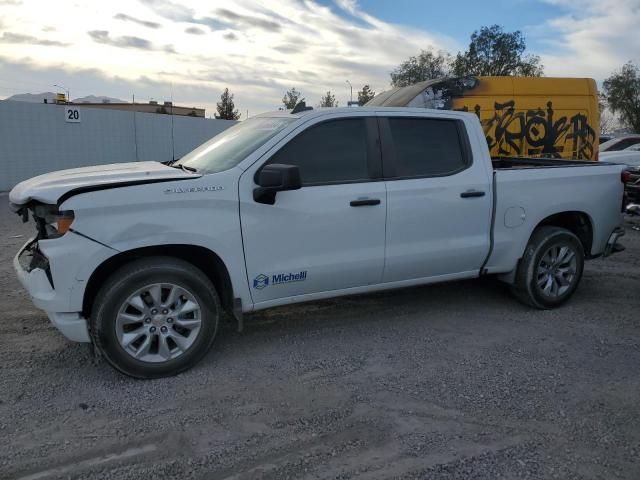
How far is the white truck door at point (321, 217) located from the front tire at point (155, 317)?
Answer: 424 millimetres

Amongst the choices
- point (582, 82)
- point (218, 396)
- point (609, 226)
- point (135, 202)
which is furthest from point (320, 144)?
point (582, 82)

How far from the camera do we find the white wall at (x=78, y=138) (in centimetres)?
1484

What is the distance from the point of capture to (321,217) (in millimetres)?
4215

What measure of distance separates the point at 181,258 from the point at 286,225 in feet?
2.64

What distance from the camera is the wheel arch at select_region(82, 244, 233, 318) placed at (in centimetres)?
376

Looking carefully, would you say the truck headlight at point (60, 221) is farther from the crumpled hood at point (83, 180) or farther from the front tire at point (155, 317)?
the front tire at point (155, 317)

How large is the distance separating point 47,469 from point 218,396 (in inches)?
42.8

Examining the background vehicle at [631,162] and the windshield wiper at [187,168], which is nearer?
the windshield wiper at [187,168]

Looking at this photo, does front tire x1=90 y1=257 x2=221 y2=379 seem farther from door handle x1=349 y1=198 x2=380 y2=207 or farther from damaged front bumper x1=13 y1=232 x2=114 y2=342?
door handle x1=349 y1=198 x2=380 y2=207

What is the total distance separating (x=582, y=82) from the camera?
9.45 metres

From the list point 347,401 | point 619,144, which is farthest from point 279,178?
point 619,144

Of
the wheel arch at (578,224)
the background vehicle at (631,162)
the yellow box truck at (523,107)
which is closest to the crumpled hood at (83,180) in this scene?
the wheel arch at (578,224)

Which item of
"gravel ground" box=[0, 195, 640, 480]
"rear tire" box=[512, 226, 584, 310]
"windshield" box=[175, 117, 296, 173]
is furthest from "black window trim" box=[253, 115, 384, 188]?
"rear tire" box=[512, 226, 584, 310]

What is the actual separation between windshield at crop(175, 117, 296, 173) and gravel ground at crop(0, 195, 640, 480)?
146 cm
